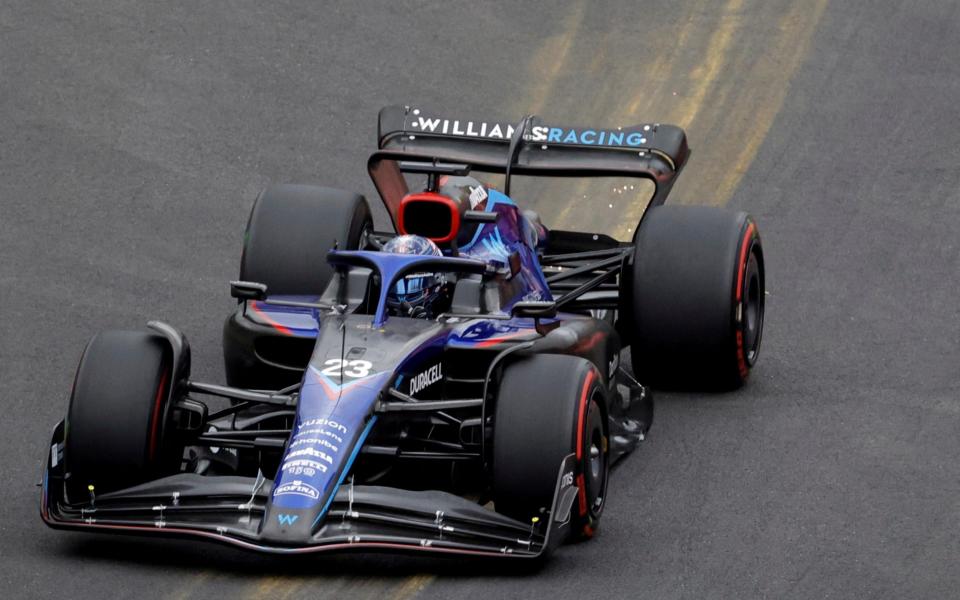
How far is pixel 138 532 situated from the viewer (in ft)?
28.1

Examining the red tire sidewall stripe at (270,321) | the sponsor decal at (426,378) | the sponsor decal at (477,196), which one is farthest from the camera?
the sponsor decal at (477,196)

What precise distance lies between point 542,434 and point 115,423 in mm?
1993

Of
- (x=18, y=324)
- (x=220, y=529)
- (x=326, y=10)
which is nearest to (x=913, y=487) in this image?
(x=220, y=529)

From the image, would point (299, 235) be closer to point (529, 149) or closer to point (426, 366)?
point (529, 149)

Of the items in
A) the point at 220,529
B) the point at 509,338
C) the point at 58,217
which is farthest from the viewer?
the point at 58,217

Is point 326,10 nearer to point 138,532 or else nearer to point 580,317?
point 580,317

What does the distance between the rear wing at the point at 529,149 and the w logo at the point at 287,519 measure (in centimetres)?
414

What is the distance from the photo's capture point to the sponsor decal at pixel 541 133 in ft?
40.3

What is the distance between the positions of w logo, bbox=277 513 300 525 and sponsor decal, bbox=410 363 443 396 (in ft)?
4.02

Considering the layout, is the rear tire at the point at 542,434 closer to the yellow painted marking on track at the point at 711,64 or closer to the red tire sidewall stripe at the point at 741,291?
the red tire sidewall stripe at the point at 741,291

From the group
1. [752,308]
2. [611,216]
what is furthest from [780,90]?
[752,308]

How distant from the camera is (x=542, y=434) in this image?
8656mm

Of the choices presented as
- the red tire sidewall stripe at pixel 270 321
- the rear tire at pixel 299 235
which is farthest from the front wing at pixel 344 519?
the rear tire at pixel 299 235

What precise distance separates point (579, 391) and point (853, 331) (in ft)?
14.6
